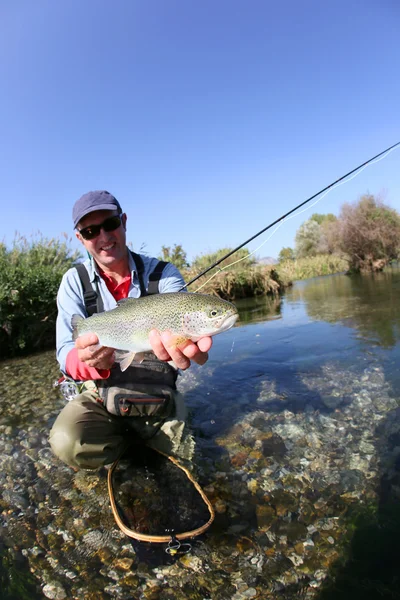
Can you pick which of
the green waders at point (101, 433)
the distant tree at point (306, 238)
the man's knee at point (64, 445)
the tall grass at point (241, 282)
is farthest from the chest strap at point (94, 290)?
the distant tree at point (306, 238)

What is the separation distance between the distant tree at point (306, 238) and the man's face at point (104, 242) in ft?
229

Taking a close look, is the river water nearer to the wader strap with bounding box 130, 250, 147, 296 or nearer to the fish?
the fish

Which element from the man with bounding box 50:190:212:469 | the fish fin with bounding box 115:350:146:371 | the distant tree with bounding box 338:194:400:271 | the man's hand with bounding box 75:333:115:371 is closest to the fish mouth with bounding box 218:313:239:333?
the man with bounding box 50:190:212:469

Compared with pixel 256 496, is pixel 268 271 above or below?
above

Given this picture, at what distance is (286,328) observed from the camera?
1123 centimetres

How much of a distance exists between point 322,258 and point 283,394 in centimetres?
4195

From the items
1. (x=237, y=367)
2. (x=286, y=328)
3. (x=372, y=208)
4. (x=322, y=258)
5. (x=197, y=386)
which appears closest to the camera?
(x=197, y=386)

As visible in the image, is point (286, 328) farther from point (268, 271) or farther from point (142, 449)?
point (268, 271)

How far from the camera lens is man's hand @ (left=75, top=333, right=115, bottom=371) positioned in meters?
3.42

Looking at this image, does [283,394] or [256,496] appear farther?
[283,394]

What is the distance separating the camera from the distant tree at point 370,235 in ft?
120

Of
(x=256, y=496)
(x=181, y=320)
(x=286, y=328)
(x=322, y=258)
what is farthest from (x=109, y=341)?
(x=322, y=258)

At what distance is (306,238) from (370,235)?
4118 centimetres

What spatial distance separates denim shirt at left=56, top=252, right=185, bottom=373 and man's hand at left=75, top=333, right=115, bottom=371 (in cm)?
54
